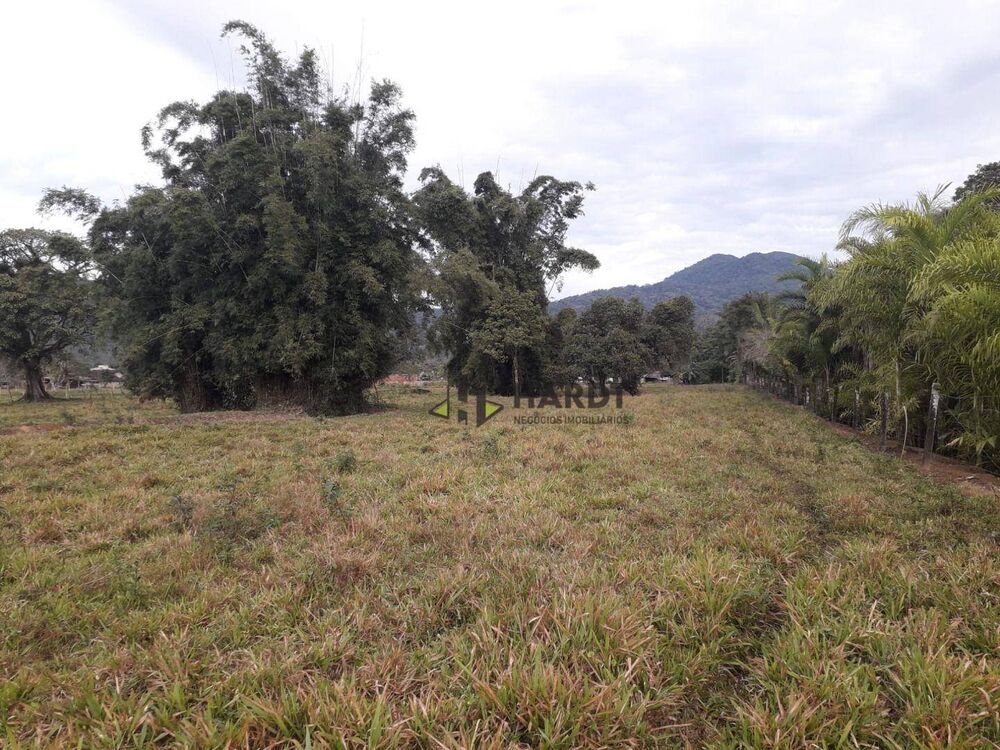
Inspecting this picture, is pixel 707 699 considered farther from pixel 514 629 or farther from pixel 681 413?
pixel 681 413

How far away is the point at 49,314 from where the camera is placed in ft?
76.3

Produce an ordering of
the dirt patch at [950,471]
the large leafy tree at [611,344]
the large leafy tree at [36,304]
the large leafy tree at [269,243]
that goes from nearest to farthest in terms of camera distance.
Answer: the dirt patch at [950,471], the large leafy tree at [269,243], the large leafy tree at [36,304], the large leafy tree at [611,344]

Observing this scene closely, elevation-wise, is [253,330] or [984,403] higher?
[253,330]

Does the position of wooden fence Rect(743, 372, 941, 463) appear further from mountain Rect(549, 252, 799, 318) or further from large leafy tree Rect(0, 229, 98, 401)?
mountain Rect(549, 252, 799, 318)

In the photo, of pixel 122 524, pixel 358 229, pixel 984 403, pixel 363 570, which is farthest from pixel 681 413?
pixel 122 524

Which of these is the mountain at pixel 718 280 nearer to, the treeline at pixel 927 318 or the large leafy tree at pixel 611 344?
the large leafy tree at pixel 611 344

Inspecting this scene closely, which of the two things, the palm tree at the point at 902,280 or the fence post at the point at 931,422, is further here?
the fence post at the point at 931,422

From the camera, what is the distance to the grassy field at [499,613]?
1.95 m

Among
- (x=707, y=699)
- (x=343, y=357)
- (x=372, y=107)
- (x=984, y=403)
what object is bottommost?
(x=707, y=699)

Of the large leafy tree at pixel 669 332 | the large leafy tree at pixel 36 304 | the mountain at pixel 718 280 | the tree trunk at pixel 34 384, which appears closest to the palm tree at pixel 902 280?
the large leafy tree at pixel 669 332

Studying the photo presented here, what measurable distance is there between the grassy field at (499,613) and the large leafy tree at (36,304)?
23651 mm

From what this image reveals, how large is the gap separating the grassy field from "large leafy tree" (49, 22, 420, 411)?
897cm

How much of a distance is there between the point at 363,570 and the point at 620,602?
75.7 inches

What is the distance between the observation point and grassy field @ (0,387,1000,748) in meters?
1.95
